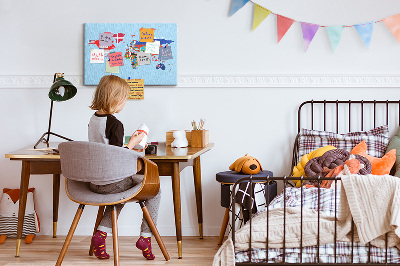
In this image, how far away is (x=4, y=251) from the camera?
10.8 ft

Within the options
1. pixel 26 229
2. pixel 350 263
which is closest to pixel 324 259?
pixel 350 263

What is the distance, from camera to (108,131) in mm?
2787

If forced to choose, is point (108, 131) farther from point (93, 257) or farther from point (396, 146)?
point (396, 146)

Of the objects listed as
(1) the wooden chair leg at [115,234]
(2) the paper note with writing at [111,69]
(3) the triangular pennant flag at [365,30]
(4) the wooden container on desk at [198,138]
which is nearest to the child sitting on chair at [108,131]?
(1) the wooden chair leg at [115,234]

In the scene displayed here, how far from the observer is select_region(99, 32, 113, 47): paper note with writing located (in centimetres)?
370

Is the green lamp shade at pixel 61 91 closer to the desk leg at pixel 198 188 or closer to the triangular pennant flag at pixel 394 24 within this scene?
the desk leg at pixel 198 188

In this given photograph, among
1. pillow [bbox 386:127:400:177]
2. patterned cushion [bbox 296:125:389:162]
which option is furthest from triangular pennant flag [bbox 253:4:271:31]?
pillow [bbox 386:127:400:177]

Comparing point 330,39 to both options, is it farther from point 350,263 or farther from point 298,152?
point 350,263

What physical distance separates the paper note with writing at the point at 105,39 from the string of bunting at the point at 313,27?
2.84 feet

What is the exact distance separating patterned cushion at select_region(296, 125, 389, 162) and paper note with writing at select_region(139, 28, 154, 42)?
122 centimetres

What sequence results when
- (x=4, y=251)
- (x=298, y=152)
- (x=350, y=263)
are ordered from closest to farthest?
(x=350, y=263)
(x=4, y=251)
(x=298, y=152)

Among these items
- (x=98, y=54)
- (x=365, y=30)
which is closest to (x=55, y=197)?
(x=98, y=54)

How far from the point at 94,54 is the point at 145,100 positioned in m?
0.47

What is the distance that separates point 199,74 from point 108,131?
1.11m
